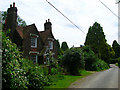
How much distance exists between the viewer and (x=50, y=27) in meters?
26.4

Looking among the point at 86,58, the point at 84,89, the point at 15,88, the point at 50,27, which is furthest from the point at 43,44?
the point at 15,88

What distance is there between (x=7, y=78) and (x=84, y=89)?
17.9 feet

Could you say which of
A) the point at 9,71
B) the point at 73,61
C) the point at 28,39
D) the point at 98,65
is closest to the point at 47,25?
the point at 28,39

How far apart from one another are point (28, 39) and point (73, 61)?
26.9ft

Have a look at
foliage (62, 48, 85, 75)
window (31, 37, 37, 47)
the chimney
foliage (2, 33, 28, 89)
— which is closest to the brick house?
window (31, 37, 37, 47)

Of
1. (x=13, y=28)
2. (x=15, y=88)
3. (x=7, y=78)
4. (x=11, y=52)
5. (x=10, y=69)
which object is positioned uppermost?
(x=13, y=28)

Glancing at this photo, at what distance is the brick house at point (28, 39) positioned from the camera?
1958 centimetres

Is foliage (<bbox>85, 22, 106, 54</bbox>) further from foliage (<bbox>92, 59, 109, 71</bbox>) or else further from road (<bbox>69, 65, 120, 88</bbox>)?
road (<bbox>69, 65, 120, 88</bbox>)

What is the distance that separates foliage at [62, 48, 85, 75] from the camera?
1754 centimetres

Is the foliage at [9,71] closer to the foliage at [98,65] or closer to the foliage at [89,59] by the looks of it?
the foliage at [89,59]

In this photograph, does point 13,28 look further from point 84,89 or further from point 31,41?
point 84,89

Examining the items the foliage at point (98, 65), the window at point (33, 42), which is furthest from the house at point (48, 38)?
the foliage at point (98, 65)

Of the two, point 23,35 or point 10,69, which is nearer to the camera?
point 10,69

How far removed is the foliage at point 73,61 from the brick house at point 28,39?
220 inches
